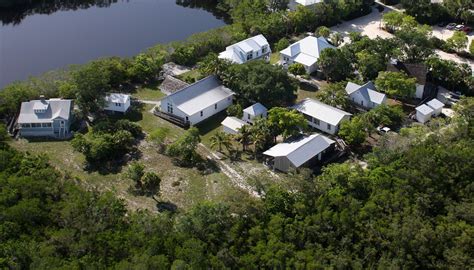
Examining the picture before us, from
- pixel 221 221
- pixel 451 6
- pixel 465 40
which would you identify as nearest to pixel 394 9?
pixel 451 6

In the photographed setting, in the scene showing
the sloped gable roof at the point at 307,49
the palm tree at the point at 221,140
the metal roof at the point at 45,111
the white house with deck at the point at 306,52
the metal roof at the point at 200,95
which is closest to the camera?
the palm tree at the point at 221,140

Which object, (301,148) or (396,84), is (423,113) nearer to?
(396,84)

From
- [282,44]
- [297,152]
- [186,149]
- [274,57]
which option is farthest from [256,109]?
[282,44]

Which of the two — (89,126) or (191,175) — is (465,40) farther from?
(89,126)

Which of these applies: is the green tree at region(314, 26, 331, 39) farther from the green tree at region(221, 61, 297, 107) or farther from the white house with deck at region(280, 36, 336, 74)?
the green tree at region(221, 61, 297, 107)

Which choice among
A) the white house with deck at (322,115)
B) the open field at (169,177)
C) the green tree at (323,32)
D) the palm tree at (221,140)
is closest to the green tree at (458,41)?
the green tree at (323,32)

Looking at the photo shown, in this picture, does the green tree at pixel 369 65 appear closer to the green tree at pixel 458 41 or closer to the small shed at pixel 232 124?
the green tree at pixel 458 41

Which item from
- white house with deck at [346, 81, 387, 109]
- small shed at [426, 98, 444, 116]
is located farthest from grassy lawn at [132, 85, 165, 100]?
small shed at [426, 98, 444, 116]
